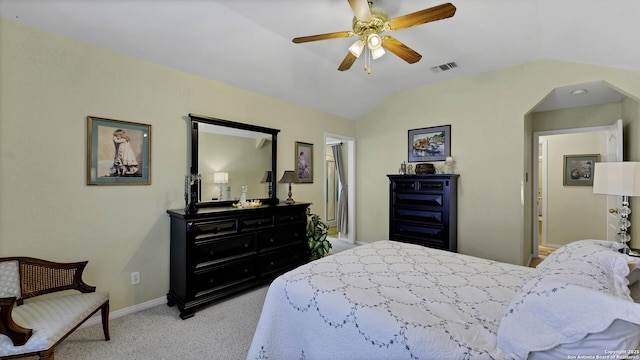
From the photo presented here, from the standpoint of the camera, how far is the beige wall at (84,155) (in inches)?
81.9

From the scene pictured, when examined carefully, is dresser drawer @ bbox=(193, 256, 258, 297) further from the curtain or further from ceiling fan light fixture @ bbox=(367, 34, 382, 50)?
the curtain

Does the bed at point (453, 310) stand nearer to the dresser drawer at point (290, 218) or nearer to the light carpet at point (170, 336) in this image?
the light carpet at point (170, 336)

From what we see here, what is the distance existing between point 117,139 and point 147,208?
735mm

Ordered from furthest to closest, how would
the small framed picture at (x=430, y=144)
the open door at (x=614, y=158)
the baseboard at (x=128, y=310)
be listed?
1. the small framed picture at (x=430, y=144)
2. the open door at (x=614, y=158)
3. the baseboard at (x=128, y=310)

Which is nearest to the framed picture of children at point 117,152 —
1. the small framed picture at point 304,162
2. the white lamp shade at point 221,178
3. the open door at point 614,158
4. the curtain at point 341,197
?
the white lamp shade at point 221,178

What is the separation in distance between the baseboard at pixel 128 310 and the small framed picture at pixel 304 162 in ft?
7.93

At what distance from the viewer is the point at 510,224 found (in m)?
3.62

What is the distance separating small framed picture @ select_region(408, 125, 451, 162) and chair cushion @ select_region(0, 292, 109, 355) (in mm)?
4379

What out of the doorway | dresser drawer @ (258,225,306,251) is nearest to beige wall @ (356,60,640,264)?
the doorway

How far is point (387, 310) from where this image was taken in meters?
1.31

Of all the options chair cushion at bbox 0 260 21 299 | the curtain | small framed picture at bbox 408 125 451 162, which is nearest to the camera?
chair cushion at bbox 0 260 21 299

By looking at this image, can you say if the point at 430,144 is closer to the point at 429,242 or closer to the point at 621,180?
the point at 429,242

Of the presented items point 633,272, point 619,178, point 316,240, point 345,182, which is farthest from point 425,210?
point 633,272

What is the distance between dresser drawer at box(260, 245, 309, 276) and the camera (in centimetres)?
323
